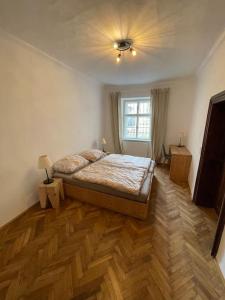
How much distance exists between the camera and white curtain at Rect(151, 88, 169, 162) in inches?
158

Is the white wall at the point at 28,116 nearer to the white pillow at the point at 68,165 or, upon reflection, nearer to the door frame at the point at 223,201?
the white pillow at the point at 68,165

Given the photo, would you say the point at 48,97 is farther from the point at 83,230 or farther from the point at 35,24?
the point at 83,230

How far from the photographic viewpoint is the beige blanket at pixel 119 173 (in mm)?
2205

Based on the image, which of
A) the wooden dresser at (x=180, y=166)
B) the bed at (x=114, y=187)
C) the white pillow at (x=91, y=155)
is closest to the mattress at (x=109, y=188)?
the bed at (x=114, y=187)

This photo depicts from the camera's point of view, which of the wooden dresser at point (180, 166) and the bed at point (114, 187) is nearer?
the bed at point (114, 187)

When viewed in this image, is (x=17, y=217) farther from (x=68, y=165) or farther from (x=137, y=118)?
(x=137, y=118)

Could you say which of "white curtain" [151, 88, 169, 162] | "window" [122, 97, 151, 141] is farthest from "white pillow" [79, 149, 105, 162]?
"white curtain" [151, 88, 169, 162]

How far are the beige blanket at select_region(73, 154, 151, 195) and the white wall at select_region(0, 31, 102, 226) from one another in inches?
31.7

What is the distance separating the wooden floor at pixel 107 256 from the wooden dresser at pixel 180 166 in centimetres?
112

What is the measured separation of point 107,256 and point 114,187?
35.5 inches

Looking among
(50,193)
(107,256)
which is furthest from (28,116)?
(107,256)

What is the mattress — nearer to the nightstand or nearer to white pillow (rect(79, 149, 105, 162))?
the nightstand

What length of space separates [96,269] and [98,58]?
3149 mm

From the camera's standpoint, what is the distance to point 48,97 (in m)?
2.51
